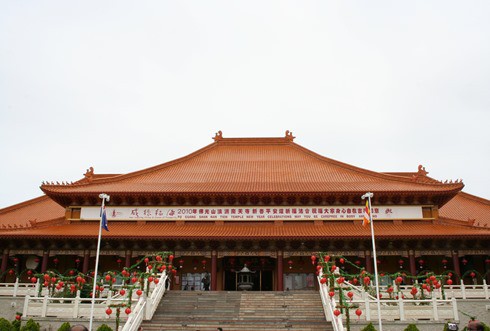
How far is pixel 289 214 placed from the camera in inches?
1082

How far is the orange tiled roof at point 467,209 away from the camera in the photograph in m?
30.9

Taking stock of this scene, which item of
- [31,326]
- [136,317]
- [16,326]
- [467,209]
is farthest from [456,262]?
[16,326]

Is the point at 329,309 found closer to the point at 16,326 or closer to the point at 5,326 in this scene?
the point at 16,326

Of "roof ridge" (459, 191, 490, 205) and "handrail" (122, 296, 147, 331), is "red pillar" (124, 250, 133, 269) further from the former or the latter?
"roof ridge" (459, 191, 490, 205)

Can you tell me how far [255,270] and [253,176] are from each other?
626cm

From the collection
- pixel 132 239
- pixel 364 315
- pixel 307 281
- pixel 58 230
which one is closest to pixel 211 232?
pixel 132 239

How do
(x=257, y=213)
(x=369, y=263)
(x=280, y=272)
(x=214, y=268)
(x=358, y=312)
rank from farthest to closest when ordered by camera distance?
(x=257, y=213)
(x=214, y=268)
(x=369, y=263)
(x=280, y=272)
(x=358, y=312)

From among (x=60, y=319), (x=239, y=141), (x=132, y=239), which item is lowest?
(x=60, y=319)

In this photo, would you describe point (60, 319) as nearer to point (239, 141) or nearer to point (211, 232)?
point (211, 232)

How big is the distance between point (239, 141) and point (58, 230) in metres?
15.6

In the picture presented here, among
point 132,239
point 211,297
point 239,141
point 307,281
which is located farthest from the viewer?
point 239,141

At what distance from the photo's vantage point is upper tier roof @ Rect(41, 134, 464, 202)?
2738 cm

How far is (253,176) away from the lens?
30.7m

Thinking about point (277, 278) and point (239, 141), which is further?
point (239, 141)
